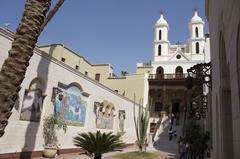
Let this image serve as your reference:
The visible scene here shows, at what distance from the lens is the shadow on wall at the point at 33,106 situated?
1159 cm

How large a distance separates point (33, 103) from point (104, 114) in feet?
29.0

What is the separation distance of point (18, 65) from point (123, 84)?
27.8 metres

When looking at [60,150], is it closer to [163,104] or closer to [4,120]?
[4,120]

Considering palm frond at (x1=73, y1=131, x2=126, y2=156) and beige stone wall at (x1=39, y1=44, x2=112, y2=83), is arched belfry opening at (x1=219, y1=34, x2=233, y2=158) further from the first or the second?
beige stone wall at (x1=39, y1=44, x2=112, y2=83)

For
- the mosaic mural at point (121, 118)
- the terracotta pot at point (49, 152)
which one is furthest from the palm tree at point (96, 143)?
the mosaic mural at point (121, 118)

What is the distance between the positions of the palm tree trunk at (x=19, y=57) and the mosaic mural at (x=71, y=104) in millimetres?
8816

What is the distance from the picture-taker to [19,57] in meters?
4.79

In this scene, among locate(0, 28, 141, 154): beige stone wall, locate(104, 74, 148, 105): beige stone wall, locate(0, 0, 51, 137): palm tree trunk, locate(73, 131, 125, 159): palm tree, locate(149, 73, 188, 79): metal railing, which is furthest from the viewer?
locate(149, 73, 188, 79): metal railing

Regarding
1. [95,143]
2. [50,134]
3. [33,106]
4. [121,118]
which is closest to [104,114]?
[121,118]

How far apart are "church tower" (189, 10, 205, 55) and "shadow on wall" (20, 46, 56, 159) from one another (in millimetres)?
37026

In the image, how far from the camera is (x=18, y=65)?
4.74 meters

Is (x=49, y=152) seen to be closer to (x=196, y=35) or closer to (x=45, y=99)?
(x=45, y=99)

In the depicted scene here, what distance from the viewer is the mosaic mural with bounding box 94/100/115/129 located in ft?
61.4

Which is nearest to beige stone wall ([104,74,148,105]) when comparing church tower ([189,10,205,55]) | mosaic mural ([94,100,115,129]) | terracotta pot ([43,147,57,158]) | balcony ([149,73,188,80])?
balcony ([149,73,188,80])
